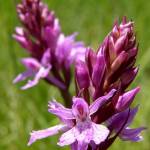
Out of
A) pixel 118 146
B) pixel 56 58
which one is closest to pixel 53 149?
pixel 118 146

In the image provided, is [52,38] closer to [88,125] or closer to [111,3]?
[88,125]

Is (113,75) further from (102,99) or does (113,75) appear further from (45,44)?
(45,44)

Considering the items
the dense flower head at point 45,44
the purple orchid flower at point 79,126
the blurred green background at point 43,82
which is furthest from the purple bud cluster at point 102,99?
the blurred green background at point 43,82

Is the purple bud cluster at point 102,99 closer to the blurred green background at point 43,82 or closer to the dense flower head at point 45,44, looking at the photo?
the dense flower head at point 45,44

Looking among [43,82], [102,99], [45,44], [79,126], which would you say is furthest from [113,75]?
[43,82]

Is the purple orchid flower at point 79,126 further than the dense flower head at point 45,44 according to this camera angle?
No
